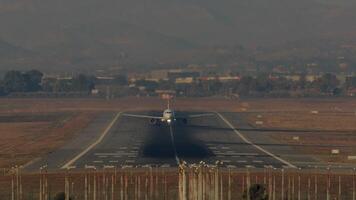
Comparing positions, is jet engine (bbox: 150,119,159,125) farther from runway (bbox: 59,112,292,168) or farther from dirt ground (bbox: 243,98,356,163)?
dirt ground (bbox: 243,98,356,163)

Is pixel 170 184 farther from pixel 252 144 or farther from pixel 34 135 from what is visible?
pixel 34 135

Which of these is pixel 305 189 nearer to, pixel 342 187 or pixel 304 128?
pixel 342 187

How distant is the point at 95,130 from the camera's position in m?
124

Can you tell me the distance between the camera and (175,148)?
98062 millimetres

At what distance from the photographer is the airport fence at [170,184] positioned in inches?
2484

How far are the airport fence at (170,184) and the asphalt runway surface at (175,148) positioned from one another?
497 cm

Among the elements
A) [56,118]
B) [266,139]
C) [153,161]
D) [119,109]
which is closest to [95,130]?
[266,139]

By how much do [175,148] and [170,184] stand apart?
27078 mm

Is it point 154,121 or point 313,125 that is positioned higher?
point 154,121

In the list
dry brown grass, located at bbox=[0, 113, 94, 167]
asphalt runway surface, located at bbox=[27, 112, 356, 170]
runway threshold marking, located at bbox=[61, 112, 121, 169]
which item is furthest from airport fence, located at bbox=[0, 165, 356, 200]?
dry brown grass, located at bbox=[0, 113, 94, 167]

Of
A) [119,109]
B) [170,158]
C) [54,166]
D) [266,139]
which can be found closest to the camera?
[54,166]

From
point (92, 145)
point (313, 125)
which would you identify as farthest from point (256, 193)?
point (313, 125)

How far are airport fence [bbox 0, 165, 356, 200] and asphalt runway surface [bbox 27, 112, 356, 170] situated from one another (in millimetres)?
4965

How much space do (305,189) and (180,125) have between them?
61092 millimetres
